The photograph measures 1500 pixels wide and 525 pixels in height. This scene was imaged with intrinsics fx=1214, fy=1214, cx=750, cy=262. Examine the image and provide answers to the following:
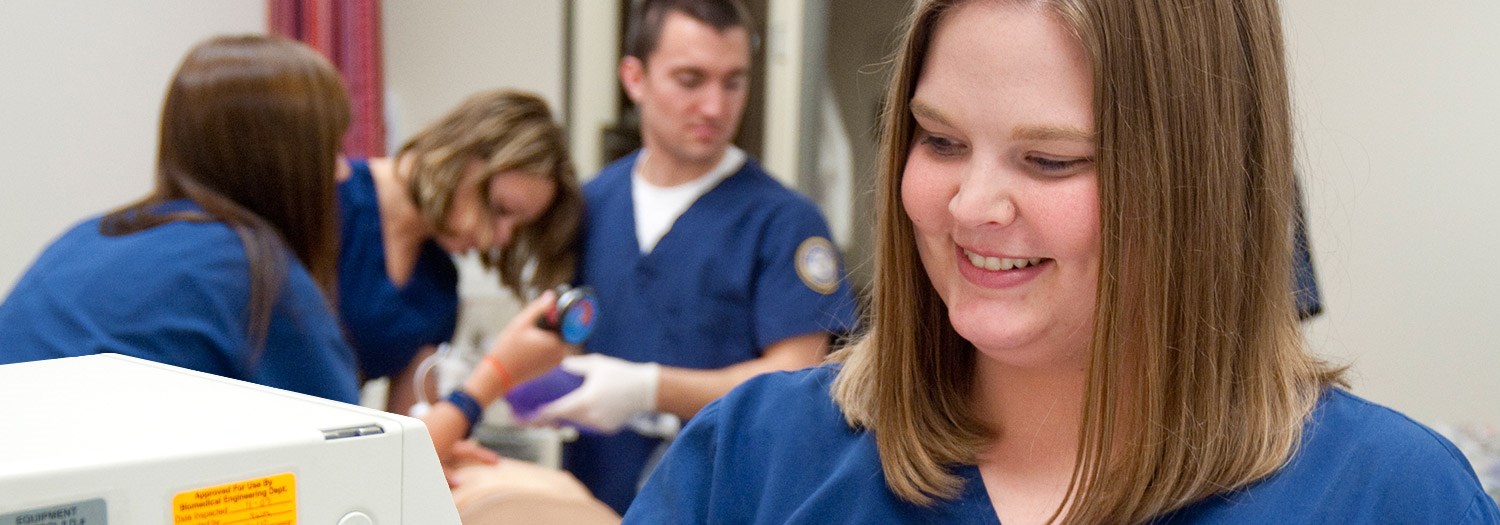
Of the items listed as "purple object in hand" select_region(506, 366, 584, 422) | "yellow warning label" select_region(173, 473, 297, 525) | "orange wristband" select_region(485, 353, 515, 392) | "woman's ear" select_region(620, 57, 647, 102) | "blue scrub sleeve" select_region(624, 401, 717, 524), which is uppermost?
"woman's ear" select_region(620, 57, 647, 102)

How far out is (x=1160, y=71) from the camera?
2.71 feet

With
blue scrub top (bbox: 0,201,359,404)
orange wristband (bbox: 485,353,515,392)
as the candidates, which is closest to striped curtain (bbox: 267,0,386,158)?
orange wristband (bbox: 485,353,515,392)

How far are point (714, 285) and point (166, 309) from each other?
956 mm

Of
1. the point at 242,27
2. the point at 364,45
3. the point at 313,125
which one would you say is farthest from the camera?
the point at 364,45

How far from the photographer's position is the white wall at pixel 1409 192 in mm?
2014

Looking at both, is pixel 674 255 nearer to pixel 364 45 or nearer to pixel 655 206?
pixel 655 206

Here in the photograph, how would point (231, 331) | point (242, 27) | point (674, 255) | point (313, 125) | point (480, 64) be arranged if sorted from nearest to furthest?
point (231, 331)
point (313, 125)
point (674, 255)
point (242, 27)
point (480, 64)

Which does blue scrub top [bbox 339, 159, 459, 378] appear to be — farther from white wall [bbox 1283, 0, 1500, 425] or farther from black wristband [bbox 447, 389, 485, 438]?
white wall [bbox 1283, 0, 1500, 425]

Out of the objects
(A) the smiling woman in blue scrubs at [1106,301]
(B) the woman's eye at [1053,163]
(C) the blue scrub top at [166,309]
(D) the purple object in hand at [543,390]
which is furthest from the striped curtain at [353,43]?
(B) the woman's eye at [1053,163]

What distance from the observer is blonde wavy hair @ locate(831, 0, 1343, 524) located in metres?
0.82

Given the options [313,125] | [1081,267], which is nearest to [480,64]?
[313,125]

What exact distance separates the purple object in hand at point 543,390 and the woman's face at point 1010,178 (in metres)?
1.27

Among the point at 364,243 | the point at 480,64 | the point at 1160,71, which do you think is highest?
the point at 1160,71

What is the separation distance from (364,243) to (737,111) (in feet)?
2.30
